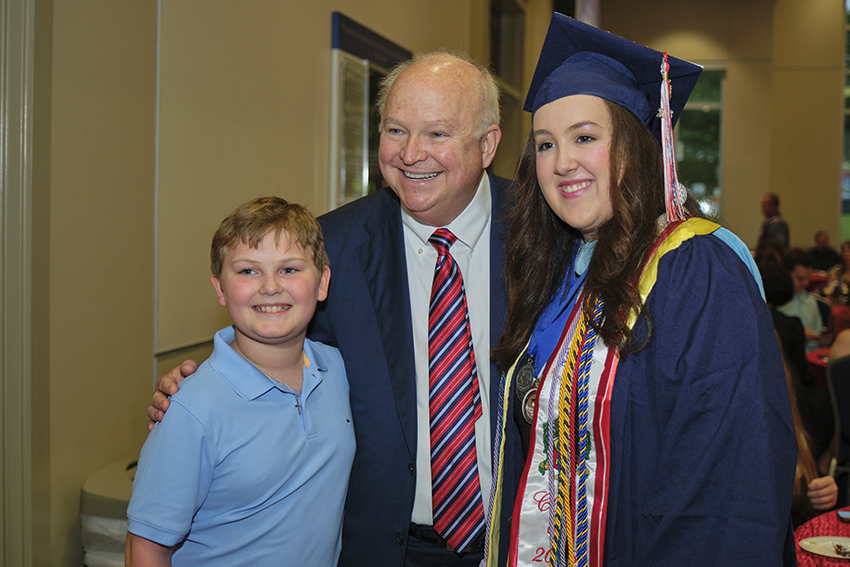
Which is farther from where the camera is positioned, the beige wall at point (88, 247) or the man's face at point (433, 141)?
the beige wall at point (88, 247)

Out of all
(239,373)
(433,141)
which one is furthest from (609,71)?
(239,373)

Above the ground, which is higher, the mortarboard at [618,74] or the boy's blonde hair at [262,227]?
the mortarboard at [618,74]

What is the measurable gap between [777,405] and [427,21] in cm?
517

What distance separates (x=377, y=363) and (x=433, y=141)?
622 millimetres

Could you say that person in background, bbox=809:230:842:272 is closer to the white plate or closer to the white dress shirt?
the white plate

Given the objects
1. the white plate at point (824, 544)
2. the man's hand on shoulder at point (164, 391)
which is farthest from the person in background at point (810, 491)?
the man's hand on shoulder at point (164, 391)

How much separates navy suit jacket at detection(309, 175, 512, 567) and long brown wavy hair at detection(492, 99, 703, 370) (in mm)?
136

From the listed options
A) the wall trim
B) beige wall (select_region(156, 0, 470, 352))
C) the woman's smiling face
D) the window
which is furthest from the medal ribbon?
the window

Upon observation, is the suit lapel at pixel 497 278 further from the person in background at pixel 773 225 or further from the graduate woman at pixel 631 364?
the person in background at pixel 773 225

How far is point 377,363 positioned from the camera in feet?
5.68

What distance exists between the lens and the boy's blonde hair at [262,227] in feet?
4.88

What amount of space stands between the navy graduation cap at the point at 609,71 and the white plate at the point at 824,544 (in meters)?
1.17

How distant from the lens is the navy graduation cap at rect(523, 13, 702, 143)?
1370mm

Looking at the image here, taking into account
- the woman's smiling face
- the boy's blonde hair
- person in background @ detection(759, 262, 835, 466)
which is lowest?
person in background @ detection(759, 262, 835, 466)
